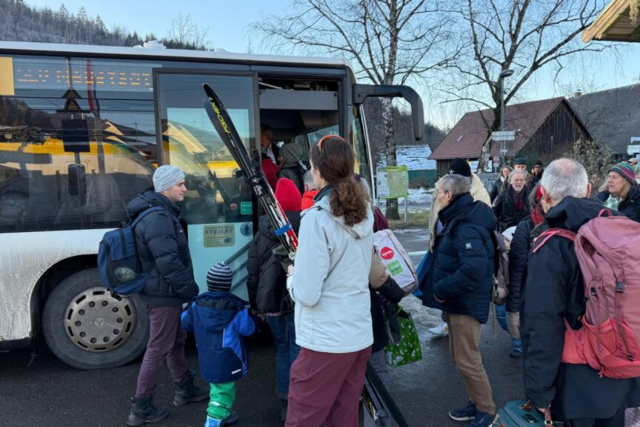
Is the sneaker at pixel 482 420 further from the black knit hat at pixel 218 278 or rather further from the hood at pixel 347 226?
the black knit hat at pixel 218 278

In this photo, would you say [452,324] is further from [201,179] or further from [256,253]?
[201,179]

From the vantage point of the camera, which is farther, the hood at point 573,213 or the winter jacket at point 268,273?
the winter jacket at point 268,273

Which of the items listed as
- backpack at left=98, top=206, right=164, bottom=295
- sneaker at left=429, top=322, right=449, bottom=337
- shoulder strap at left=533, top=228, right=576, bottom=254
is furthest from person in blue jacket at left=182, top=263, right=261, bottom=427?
sneaker at left=429, top=322, right=449, bottom=337

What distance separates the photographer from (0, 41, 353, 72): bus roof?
4125 millimetres

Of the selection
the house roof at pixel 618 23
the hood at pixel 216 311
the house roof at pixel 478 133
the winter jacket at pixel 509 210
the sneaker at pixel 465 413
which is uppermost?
the house roof at pixel 478 133

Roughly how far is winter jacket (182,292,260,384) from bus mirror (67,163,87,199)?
1929 millimetres

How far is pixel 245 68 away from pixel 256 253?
2197 millimetres

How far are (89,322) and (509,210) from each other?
581 cm

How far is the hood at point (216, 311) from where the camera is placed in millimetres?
3186

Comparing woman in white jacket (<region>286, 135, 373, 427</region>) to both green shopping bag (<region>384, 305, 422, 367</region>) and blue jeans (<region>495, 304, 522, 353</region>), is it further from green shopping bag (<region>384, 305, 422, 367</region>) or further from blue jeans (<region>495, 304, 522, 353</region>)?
blue jeans (<region>495, 304, 522, 353</region>)

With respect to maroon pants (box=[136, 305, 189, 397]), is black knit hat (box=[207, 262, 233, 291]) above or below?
above

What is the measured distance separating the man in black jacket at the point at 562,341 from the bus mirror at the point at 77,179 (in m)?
3.97

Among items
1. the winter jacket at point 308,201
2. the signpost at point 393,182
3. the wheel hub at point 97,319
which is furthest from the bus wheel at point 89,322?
the signpost at point 393,182

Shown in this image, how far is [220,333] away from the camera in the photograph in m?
3.22
